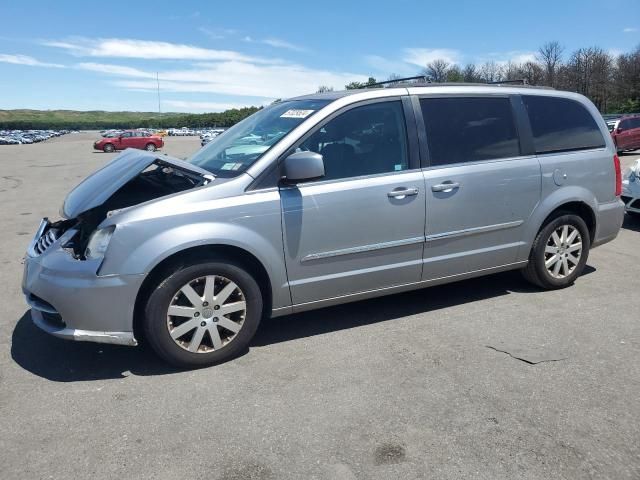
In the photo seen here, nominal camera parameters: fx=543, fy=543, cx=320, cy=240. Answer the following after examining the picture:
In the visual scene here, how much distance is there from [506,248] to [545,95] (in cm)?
152

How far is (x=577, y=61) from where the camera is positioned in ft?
215

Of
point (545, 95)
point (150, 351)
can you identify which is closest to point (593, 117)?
point (545, 95)

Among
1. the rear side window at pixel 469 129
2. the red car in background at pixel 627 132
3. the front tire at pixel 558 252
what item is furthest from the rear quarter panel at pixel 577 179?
the red car in background at pixel 627 132

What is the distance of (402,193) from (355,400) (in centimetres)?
164

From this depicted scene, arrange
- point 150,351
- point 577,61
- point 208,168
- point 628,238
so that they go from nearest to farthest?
point 150,351 → point 208,168 → point 628,238 → point 577,61

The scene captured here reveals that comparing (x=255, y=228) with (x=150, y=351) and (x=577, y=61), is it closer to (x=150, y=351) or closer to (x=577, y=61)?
(x=150, y=351)

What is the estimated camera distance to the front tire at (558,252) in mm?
4965

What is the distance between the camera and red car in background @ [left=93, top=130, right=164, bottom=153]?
39.6m

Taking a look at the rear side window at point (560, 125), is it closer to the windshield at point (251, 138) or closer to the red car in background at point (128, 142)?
the windshield at point (251, 138)

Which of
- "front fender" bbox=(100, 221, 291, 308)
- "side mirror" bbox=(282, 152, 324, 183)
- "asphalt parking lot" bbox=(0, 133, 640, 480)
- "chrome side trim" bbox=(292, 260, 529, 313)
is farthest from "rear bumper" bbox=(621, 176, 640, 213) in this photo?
"front fender" bbox=(100, 221, 291, 308)

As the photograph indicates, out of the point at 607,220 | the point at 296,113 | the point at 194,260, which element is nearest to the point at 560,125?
the point at 607,220

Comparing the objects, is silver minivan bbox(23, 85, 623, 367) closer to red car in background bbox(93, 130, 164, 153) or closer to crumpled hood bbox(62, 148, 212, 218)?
crumpled hood bbox(62, 148, 212, 218)

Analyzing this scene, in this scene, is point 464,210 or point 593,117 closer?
point 464,210

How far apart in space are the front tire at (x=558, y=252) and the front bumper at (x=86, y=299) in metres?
3.49
